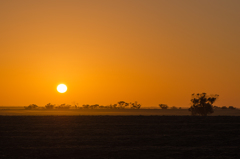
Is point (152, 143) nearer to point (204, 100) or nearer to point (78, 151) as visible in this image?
point (78, 151)

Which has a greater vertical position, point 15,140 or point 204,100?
point 204,100

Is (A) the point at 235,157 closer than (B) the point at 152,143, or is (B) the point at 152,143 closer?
(A) the point at 235,157

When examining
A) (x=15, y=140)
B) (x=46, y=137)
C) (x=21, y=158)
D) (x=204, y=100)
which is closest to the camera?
(x=21, y=158)

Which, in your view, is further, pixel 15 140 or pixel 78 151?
pixel 15 140

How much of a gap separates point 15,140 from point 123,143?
1138 centimetres

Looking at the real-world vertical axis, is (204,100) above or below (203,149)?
above

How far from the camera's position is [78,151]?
1078 inches

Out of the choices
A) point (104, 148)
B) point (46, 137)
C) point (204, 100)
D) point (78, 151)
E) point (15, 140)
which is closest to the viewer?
point (78, 151)

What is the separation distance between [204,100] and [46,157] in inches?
2974

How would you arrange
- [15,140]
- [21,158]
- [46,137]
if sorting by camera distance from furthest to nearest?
[46,137] → [15,140] → [21,158]

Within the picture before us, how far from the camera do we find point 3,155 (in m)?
25.5

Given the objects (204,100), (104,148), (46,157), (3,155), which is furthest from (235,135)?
(204,100)

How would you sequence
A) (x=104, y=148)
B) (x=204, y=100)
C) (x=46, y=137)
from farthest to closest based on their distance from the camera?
(x=204, y=100), (x=46, y=137), (x=104, y=148)

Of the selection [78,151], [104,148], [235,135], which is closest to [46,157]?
[78,151]
